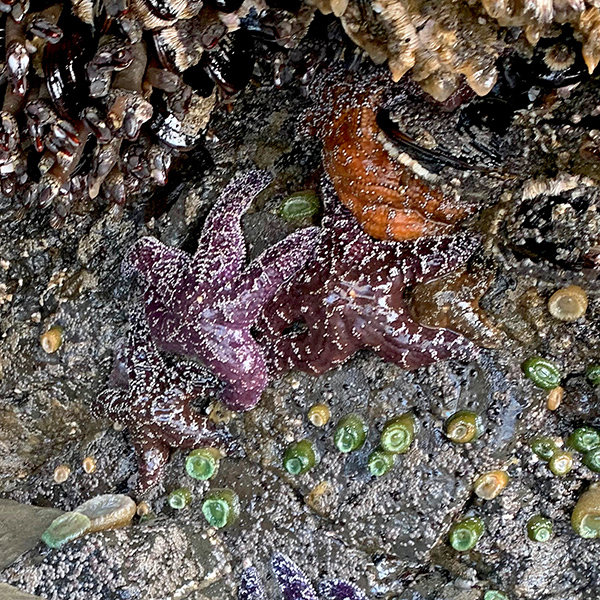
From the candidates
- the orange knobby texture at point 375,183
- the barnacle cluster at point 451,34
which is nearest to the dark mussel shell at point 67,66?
the barnacle cluster at point 451,34

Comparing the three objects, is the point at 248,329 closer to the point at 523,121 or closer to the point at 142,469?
the point at 142,469

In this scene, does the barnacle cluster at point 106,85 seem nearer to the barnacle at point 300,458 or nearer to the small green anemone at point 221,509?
the barnacle at point 300,458

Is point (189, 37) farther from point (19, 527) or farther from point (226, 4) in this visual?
point (19, 527)

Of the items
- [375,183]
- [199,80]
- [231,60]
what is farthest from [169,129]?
[375,183]

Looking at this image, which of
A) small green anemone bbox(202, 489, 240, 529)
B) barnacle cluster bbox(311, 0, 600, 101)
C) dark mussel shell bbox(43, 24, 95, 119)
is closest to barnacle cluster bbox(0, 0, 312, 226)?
dark mussel shell bbox(43, 24, 95, 119)

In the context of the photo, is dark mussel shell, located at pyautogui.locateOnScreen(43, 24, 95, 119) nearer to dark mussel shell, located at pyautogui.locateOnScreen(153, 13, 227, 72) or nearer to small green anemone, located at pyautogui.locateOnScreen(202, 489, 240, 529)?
dark mussel shell, located at pyautogui.locateOnScreen(153, 13, 227, 72)

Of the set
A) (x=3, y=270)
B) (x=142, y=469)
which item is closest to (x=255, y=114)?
(x=3, y=270)
